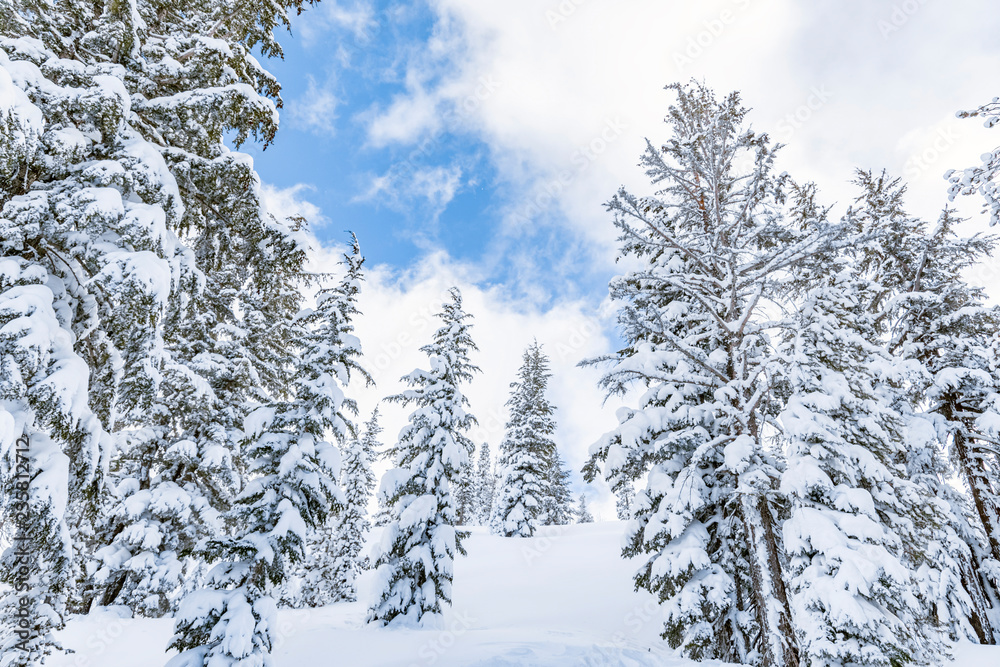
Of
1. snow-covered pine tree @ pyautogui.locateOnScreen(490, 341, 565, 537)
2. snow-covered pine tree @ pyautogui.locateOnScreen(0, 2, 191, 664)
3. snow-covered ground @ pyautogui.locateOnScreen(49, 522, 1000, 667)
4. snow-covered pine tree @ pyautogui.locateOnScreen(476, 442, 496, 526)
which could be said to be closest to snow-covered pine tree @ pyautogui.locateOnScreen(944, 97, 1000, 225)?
snow-covered ground @ pyautogui.locateOnScreen(49, 522, 1000, 667)

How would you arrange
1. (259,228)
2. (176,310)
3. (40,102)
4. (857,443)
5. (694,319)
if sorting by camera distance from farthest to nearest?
1. (694,319)
2. (857,443)
3. (259,228)
4. (176,310)
5. (40,102)

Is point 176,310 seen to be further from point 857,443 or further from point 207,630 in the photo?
point 857,443

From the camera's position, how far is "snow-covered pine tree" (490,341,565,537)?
31078 mm

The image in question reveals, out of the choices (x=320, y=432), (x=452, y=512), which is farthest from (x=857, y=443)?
(x=320, y=432)

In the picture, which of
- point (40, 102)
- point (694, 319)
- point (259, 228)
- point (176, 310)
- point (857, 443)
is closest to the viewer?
point (40, 102)

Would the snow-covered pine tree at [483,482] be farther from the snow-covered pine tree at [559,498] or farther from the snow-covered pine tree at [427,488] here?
the snow-covered pine tree at [427,488]

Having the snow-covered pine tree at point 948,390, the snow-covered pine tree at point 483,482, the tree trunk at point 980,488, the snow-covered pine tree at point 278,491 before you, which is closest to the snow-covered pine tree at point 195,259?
the snow-covered pine tree at point 278,491

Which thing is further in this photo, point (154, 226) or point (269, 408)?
point (269, 408)

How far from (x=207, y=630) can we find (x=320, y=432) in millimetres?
4175

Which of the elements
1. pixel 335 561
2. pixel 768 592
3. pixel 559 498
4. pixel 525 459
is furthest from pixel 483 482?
pixel 768 592

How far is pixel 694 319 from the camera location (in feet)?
39.6

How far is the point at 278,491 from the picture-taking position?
1021 centimetres

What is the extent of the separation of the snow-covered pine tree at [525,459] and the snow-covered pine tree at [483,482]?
1896 centimetres

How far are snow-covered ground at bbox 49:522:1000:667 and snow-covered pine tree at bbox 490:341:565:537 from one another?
184 cm
